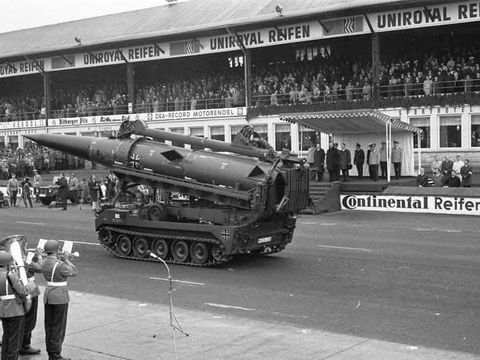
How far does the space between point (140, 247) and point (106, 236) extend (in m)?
1.23

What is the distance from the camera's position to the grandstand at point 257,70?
30.1 metres

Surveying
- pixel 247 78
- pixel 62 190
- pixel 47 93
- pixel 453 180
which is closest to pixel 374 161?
pixel 453 180

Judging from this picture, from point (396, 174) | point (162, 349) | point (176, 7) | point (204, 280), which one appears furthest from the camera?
point (176, 7)

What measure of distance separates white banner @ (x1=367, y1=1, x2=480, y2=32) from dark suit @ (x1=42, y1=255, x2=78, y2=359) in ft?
83.3

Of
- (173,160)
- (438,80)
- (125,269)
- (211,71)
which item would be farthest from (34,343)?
(211,71)

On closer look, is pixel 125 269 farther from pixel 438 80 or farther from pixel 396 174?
pixel 438 80

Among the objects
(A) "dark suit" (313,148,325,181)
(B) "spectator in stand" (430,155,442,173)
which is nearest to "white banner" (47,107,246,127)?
(A) "dark suit" (313,148,325,181)

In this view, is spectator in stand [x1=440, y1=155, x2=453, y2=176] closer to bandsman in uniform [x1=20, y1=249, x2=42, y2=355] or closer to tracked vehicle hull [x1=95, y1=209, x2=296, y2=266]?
tracked vehicle hull [x1=95, y1=209, x2=296, y2=266]

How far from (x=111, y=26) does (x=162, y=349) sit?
133ft

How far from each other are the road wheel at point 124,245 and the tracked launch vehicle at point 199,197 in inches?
0.9

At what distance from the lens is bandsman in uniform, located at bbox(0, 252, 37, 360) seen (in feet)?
24.7

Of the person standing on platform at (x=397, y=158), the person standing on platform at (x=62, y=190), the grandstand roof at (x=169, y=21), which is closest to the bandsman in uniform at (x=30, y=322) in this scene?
the person standing on platform at (x=397, y=158)

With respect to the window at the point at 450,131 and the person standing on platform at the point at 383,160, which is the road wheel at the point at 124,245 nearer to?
the person standing on platform at the point at 383,160

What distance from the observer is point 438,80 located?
98.5ft
